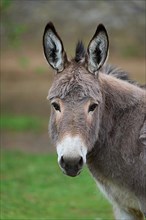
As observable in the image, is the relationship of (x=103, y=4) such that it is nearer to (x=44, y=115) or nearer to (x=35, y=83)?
(x=35, y=83)

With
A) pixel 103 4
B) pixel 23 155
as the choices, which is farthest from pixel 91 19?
pixel 23 155

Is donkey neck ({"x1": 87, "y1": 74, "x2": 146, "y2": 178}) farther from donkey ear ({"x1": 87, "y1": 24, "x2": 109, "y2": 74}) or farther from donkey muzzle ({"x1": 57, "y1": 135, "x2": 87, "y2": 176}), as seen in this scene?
donkey muzzle ({"x1": 57, "y1": 135, "x2": 87, "y2": 176})

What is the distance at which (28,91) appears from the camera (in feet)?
67.1

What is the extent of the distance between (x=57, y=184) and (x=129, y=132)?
17.9ft

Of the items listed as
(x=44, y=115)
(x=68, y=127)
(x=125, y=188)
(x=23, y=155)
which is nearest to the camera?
(x=68, y=127)

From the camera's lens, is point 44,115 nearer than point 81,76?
No

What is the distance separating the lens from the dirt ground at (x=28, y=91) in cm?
1550

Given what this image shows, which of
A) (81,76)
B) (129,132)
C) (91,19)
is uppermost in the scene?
(91,19)

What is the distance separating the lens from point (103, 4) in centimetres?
2219

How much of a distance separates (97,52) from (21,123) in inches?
422

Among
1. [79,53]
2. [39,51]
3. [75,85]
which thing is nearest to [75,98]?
[75,85]

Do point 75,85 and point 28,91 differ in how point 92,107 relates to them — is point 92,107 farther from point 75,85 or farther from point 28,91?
point 28,91

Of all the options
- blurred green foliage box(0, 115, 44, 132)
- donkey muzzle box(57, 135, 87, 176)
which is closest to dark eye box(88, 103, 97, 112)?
donkey muzzle box(57, 135, 87, 176)

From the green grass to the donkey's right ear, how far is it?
275 cm
